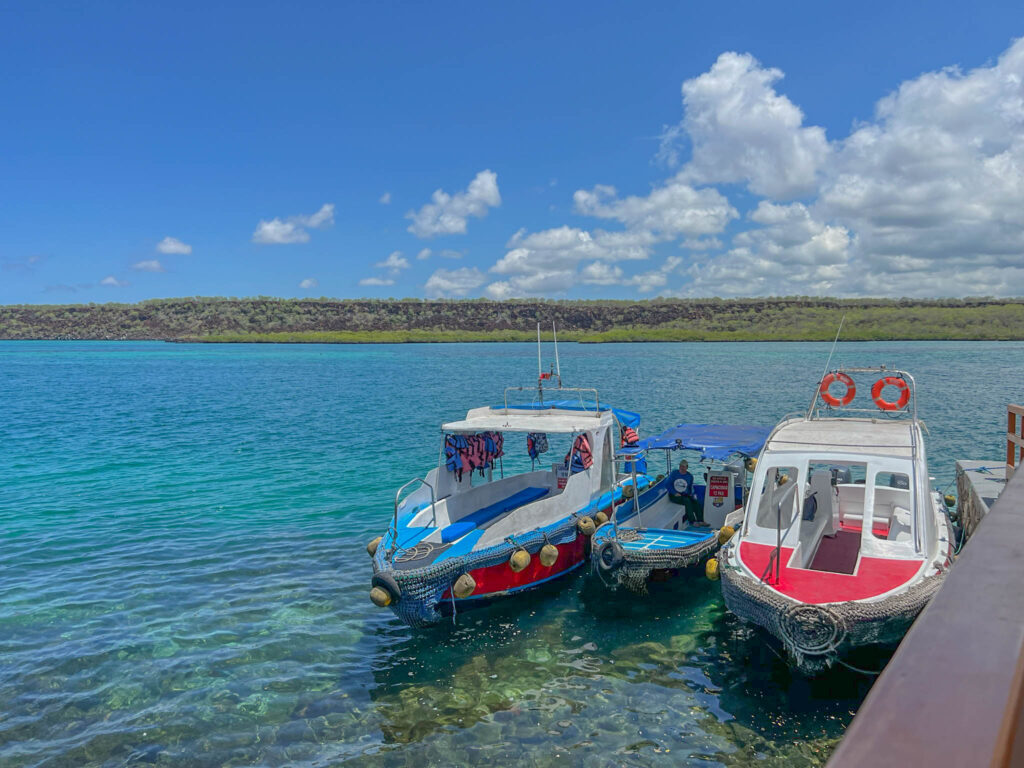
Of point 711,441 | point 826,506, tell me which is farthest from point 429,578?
point 826,506

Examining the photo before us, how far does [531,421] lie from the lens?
16.4 meters

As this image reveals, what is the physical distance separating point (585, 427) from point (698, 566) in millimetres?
3490

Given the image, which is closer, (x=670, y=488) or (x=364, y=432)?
(x=670, y=488)

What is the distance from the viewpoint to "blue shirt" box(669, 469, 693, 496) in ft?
57.7

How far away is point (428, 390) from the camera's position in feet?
197

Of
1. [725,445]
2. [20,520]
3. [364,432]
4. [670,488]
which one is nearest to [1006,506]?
[725,445]

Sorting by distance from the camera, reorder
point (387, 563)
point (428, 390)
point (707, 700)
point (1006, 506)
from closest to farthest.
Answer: point (1006, 506), point (707, 700), point (387, 563), point (428, 390)

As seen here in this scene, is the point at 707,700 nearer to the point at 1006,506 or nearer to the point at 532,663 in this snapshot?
the point at 532,663

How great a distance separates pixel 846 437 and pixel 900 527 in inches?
Result: 75.5

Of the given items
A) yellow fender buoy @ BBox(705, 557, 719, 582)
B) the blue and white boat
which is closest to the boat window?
the blue and white boat

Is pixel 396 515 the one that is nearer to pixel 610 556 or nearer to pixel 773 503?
pixel 610 556

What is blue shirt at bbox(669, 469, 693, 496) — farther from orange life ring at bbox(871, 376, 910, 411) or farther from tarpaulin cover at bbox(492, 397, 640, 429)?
orange life ring at bbox(871, 376, 910, 411)

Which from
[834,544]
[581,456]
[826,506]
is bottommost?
[834,544]

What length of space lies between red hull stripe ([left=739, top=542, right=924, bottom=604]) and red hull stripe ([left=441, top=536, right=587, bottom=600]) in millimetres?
3891
